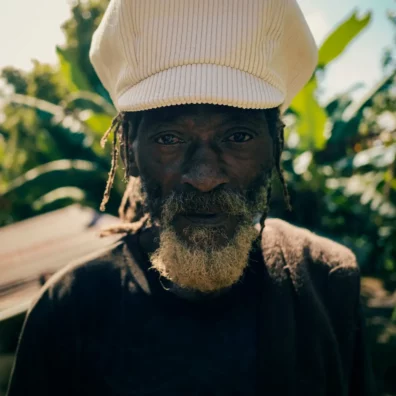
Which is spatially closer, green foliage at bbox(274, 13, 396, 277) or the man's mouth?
the man's mouth

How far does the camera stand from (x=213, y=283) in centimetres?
131

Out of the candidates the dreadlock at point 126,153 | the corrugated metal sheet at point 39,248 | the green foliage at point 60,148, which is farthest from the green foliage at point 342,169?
the dreadlock at point 126,153

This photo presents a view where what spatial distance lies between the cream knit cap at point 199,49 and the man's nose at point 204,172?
0.19 m

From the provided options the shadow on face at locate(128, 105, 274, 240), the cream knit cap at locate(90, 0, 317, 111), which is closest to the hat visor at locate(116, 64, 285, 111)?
the cream knit cap at locate(90, 0, 317, 111)

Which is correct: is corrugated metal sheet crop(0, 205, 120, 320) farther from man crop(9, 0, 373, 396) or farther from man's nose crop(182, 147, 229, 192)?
man's nose crop(182, 147, 229, 192)

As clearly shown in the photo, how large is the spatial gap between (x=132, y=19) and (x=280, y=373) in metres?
1.27

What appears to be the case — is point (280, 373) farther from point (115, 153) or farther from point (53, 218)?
point (53, 218)

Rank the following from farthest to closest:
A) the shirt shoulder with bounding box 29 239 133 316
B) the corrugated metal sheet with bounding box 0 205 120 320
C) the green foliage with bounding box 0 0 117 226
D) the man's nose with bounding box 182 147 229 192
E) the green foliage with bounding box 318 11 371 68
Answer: the green foliage with bounding box 0 0 117 226 < the green foliage with bounding box 318 11 371 68 < the corrugated metal sheet with bounding box 0 205 120 320 < the shirt shoulder with bounding box 29 239 133 316 < the man's nose with bounding box 182 147 229 192

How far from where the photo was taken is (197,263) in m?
1.26

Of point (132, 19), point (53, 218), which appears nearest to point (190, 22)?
point (132, 19)

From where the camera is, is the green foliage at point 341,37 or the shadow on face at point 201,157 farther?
the green foliage at point 341,37

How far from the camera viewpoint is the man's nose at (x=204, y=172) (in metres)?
1.20

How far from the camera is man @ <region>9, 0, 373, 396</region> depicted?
44.0 inches

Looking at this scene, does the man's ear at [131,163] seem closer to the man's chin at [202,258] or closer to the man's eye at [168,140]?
the man's eye at [168,140]
